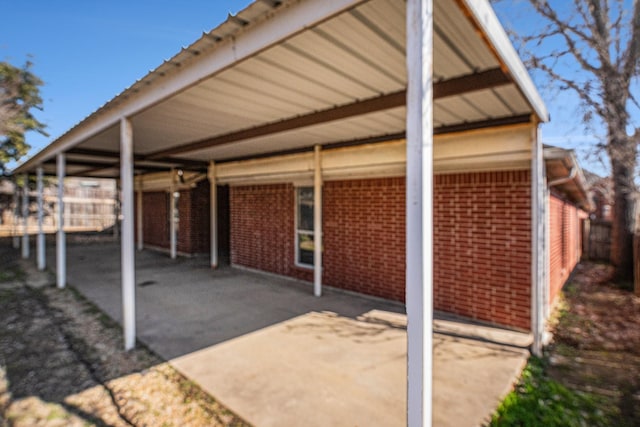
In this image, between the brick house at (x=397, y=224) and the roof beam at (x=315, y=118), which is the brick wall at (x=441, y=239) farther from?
the roof beam at (x=315, y=118)

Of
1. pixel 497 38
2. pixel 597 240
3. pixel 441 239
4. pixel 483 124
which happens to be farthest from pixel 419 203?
pixel 597 240

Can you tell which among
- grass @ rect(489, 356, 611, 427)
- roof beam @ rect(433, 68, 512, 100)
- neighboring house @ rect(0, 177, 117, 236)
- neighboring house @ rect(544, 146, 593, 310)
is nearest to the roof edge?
roof beam @ rect(433, 68, 512, 100)

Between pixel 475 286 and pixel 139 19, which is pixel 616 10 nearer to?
pixel 475 286

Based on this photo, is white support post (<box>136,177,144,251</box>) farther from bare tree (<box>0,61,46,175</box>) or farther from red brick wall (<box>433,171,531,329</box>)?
red brick wall (<box>433,171,531,329</box>)

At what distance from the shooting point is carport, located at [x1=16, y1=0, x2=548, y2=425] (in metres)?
1.79

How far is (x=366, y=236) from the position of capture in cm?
662

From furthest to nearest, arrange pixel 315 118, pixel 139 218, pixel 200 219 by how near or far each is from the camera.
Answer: pixel 139 218 → pixel 200 219 → pixel 315 118

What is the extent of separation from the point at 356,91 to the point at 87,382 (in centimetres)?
407

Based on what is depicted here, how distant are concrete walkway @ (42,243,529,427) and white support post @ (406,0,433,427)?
127 cm

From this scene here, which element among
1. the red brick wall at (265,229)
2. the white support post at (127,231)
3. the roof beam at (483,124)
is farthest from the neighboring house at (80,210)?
the roof beam at (483,124)

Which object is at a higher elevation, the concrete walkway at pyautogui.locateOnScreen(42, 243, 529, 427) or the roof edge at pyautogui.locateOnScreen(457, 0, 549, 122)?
the roof edge at pyautogui.locateOnScreen(457, 0, 549, 122)

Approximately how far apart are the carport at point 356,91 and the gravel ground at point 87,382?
587 mm

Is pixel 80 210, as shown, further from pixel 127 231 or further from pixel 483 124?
pixel 483 124

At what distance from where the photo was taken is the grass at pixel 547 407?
2.79 m
